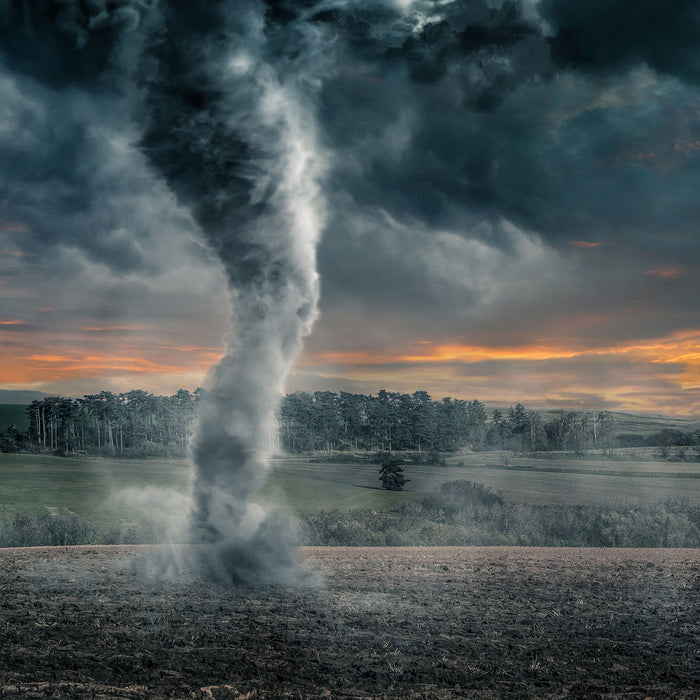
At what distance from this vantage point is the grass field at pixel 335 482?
46594 mm

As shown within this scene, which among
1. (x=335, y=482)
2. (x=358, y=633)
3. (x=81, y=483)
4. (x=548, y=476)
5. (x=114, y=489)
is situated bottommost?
(x=548, y=476)

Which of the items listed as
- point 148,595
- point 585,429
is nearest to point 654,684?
point 148,595

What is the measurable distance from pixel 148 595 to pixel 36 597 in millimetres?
2677

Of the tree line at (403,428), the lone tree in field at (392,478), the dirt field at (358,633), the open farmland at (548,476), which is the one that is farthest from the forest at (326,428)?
the dirt field at (358,633)

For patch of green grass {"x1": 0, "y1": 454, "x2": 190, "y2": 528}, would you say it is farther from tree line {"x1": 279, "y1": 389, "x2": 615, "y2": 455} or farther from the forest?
tree line {"x1": 279, "y1": 389, "x2": 615, "y2": 455}

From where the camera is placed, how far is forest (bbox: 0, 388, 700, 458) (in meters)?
101

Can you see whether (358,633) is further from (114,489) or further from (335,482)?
(335,482)

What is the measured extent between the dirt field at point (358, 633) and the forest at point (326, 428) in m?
80.9

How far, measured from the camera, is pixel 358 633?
12.8m

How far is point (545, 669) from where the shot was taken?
422 inches

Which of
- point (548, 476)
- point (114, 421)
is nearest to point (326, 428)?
point (114, 421)

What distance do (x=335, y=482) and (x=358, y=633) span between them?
48647mm

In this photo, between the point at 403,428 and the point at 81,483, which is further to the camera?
the point at 403,428

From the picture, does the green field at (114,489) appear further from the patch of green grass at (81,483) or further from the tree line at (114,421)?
the tree line at (114,421)
